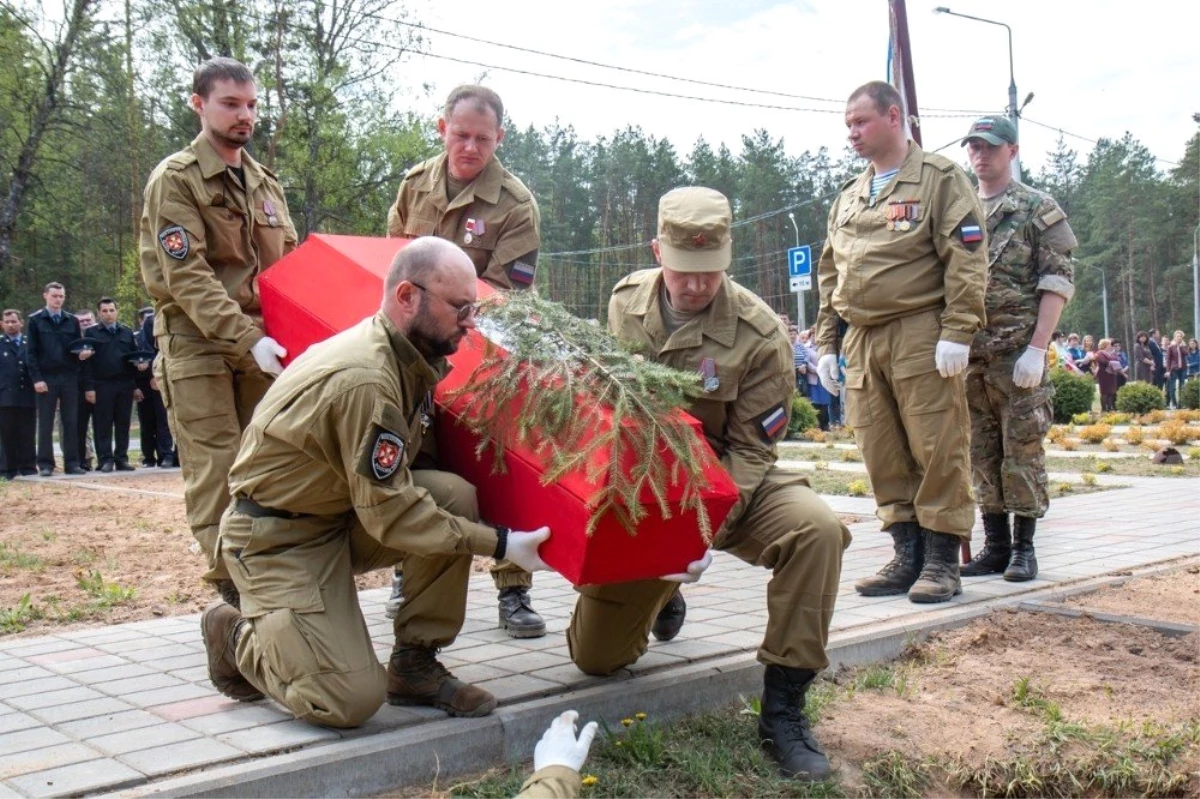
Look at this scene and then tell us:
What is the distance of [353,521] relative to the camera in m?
3.80

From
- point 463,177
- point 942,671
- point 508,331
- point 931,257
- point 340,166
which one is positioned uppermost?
point 340,166

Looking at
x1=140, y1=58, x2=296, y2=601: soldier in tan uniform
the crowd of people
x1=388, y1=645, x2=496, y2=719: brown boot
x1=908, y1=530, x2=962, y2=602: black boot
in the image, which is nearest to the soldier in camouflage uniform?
x1=908, y1=530, x2=962, y2=602: black boot

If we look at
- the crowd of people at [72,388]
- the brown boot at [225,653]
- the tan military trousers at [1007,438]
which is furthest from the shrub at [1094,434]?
the brown boot at [225,653]

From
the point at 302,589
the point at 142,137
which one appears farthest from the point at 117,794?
the point at 142,137

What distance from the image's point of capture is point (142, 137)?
2727cm

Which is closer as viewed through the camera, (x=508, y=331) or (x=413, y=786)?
(x=413, y=786)

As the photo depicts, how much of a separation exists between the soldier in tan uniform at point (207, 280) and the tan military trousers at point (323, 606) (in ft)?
3.37

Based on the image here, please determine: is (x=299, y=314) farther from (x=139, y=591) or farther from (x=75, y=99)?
(x=75, y=99)

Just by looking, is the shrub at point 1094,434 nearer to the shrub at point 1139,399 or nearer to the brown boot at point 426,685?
the shrub at point 1139,399

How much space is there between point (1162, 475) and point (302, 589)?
1017 centimetres

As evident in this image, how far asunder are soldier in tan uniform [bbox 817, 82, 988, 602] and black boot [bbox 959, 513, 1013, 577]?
0.63 m

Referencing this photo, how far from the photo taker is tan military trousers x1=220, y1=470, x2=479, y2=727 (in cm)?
344

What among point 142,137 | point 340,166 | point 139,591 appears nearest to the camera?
point 139,591

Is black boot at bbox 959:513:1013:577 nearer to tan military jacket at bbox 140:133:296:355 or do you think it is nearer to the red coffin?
the red coffin
